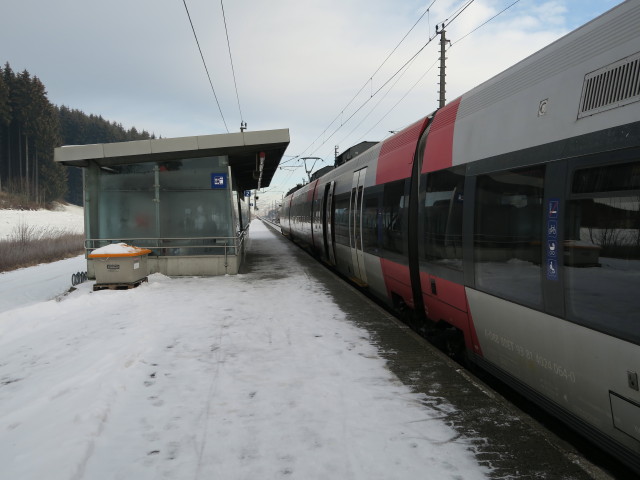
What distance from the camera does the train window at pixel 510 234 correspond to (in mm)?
3463

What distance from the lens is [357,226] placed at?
9578 mm

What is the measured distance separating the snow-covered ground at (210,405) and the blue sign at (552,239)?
1.49m

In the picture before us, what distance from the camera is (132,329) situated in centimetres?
640

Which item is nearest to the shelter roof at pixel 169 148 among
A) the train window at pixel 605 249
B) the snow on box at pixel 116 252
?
the snow on box at pixel 116 252

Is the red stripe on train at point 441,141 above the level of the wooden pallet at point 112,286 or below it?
above

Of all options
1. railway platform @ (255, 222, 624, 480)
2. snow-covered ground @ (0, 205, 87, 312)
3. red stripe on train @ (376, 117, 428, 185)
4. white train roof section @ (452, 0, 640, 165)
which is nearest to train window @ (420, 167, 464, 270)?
white train roof section @ (452, 0, 640, 165)

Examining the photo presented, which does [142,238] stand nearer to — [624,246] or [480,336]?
[480,336]

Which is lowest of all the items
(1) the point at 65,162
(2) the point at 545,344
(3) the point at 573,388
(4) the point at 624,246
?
(3) the point at 573,388

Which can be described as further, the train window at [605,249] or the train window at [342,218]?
the train window at [342,218]

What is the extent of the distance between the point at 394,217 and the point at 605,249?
4.27 m

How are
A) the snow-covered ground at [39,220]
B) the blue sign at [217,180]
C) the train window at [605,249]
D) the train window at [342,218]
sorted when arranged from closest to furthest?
the train window at [605,249] → the train window at [342,218] → the blue sign at [217,180] → the snow-covered ground at [39,220]

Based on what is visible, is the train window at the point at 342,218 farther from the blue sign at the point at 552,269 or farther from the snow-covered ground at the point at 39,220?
the snow-covered ground at the point at 39,220

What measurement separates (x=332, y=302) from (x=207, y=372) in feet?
13.6

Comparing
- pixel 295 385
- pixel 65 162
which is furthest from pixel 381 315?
pixel 65 162
